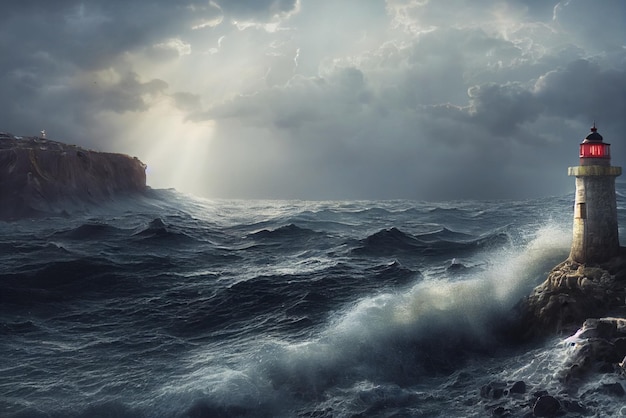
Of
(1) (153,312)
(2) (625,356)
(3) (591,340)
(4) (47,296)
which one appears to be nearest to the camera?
(2) (625,356)

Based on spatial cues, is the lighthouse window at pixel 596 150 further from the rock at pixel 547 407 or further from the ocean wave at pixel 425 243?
the ocean wave at pixel 425 243

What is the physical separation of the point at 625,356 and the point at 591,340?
1008mm

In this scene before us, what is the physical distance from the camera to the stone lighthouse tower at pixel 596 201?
15.7 m

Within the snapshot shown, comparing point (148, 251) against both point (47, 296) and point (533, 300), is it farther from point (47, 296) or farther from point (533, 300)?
point (533, 300)

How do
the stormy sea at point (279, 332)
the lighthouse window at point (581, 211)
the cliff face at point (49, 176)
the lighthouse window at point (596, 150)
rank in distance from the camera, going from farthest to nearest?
the cliff face at point (49, 176) → the lighthouse window at point (581, 211) → the lighthouse window at point (596, 150) → the stormy sea at point (279, 332)

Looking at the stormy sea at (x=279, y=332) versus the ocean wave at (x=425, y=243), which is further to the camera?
the ocean wave at (x=425, y=243)

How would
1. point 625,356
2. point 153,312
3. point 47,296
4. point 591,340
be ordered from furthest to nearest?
1. point 47,296
2. point 153,312
3. point 591,340
4. point 625,356

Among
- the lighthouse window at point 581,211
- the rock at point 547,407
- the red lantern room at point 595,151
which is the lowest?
the rock at point 547,407

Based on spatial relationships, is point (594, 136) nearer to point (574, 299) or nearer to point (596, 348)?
point (574, 299)

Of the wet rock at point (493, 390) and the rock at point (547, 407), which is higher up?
the rock at point (547, 407)

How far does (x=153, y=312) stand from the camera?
19422 millimetres

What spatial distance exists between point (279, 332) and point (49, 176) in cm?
5172

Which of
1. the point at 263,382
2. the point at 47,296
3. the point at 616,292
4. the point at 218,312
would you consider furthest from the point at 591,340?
the point at 47,296

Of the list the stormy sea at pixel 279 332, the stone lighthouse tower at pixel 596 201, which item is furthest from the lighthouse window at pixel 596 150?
the stormy sea at pixel 279 332
